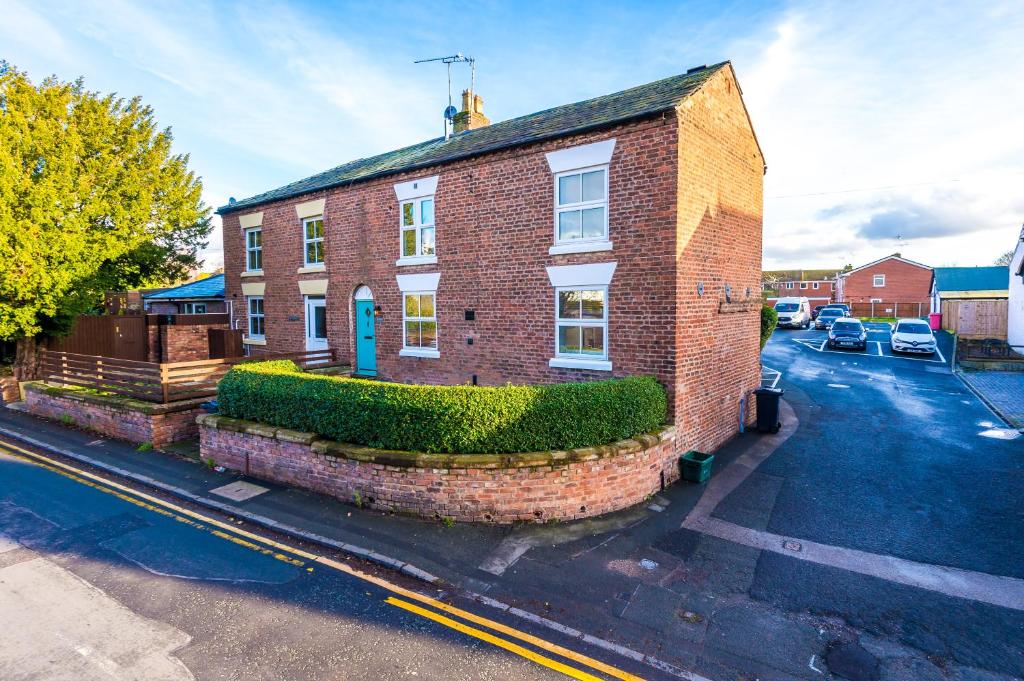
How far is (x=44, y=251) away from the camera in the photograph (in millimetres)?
14266

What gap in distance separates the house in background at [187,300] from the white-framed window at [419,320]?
1191cm

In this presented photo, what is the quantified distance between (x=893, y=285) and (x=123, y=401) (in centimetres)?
6966

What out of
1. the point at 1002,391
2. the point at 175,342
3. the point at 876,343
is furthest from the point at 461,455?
the point at 876,343

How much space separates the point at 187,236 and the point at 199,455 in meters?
Result: 24.2

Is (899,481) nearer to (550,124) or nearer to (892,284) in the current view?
(550,124)

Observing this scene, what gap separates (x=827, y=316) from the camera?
38812 mm

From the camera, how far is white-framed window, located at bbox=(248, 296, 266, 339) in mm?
18453

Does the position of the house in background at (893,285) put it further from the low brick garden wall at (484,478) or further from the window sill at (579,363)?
the low brick garden wall at (484,478)

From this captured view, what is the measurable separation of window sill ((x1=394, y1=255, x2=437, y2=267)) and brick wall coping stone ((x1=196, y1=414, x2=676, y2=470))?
19.3 feet

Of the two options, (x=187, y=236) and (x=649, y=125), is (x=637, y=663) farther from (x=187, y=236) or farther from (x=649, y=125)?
(x=187, y=236)

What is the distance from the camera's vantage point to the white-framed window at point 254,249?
1811 centimetres

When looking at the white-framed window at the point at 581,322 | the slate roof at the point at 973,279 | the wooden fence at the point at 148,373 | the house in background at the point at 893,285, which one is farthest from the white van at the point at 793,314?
the wooden fence at the point at 148,373

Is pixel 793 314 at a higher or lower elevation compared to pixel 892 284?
lower

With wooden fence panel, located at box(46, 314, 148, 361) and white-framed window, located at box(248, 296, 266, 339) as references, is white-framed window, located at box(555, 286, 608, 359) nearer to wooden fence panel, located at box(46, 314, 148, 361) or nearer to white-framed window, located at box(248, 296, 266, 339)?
white-framed window, located at box(248, 296, 266, 339)
